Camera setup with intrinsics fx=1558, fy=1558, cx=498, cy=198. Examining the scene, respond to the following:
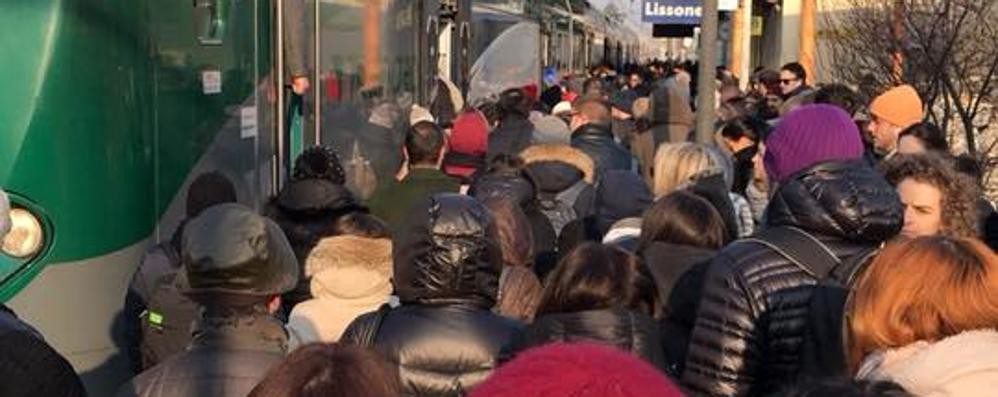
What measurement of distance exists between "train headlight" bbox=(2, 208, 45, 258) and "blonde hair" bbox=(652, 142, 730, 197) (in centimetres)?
277

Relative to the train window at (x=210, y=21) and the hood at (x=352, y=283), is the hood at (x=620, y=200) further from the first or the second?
the hood at (x=352, y=283)

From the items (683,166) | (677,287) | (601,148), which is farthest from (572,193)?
(677,287)

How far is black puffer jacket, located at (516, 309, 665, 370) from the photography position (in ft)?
14.5

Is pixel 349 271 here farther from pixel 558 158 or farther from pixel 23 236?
pixel 558 158

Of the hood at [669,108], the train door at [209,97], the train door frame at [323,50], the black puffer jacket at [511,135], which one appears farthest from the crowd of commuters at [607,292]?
the hood at [669,108]

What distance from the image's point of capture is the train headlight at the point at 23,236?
5.54 meters

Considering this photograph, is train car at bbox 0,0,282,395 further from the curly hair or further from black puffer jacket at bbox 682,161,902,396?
the curly hair

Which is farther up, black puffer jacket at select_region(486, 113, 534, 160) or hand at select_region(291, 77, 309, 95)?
hand at select_region(291, 77, 309, 95)

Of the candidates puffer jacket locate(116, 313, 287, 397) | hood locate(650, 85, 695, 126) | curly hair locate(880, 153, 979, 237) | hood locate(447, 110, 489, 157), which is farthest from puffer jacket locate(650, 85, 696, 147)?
puffer jacket locate(116, 313, 287, 397)

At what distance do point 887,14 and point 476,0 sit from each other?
31.4 feet

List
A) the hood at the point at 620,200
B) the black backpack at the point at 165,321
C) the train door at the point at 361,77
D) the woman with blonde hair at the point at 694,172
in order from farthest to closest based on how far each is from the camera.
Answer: the train door at the point at 361,77
the hood at the point at 620,200
the woman with blonde hair at the point at 694,172
the black backpack at the point at 165,321

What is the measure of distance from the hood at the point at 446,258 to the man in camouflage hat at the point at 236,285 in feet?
1.14

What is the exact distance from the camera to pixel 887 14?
12.0 meters

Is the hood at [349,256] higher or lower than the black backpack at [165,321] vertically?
higher
